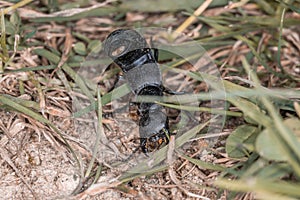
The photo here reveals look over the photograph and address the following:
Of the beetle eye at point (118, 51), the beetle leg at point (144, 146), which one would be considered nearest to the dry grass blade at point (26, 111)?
the beetle leg at point (144, 146)

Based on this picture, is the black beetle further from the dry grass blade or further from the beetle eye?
the dry grass blade

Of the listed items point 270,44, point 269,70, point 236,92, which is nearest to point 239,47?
point 270,44

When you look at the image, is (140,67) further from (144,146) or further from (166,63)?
(144,146)

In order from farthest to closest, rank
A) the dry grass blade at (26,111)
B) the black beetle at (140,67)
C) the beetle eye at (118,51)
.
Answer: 1. the beetle eye at (118,51)
2. the black beetle at (140,67)
3. the dry grass blade at (26,111)

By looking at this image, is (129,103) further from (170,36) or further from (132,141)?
(170,36)

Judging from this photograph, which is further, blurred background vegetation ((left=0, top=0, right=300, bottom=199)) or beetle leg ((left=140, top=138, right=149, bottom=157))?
beetle leg ((left=140, top=138, right=149, bottom=157))

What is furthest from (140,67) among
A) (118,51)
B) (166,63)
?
(166,63)

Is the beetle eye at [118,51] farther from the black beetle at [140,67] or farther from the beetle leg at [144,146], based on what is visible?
the beetle leg at [144,146]

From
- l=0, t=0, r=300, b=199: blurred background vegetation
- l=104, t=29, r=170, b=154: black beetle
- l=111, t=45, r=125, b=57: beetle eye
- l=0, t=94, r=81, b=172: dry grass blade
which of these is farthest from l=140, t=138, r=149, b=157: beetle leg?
l=111, t=45, r=125, b=57: beetle eye
